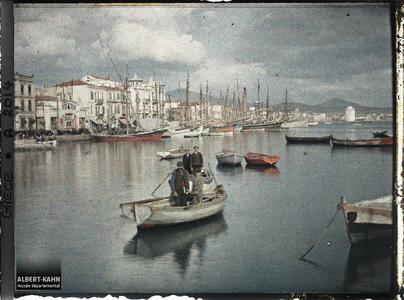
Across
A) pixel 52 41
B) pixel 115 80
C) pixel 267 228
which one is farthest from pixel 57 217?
pixel 267 228

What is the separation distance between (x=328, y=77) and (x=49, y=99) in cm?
201

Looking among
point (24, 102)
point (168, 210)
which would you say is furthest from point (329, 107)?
point (24, 102)

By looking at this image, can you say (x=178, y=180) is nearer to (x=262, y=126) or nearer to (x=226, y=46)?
(x=262, y=126)

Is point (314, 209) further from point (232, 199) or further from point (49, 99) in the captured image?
point (49, 99)

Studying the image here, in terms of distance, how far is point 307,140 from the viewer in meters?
3.25

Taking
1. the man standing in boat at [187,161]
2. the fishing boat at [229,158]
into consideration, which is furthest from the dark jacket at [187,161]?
the fishing boat at [229,158]

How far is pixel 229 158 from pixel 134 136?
75cm

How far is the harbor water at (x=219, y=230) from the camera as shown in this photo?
303 centimetres

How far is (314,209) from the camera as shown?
3.09 meters

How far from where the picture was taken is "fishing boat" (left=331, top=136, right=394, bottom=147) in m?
3.08

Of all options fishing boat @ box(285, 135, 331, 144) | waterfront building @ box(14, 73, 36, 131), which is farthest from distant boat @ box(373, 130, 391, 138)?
waterfront building @ box(14, 73, 36, 131)

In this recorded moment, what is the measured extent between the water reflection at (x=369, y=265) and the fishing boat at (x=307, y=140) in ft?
2.55

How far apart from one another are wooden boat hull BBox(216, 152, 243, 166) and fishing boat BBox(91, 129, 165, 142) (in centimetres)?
48

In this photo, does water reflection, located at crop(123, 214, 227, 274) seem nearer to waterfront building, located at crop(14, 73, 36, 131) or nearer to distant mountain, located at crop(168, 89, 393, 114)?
distant mountain, located at crop(168, 89, 393, 114)
